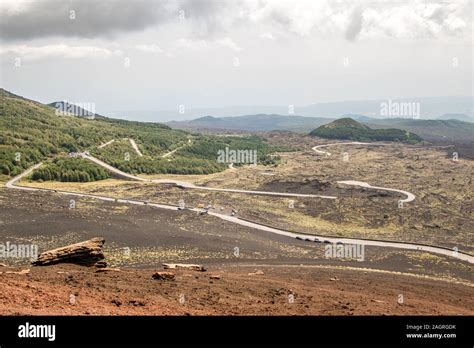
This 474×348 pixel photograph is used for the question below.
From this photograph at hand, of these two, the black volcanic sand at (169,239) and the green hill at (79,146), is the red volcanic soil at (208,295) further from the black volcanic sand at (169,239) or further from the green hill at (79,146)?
the green hill at (79,146)

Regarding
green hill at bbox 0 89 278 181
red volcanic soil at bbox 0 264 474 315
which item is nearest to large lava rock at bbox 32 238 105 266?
red volcanic soil at bbox 0 264 474 315

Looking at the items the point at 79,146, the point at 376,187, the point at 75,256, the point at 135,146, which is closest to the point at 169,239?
the point at 75,256

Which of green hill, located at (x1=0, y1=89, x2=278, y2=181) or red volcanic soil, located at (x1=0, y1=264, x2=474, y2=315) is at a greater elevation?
green hill, located at (x1=0, y1=89, x2=278, y2=181)

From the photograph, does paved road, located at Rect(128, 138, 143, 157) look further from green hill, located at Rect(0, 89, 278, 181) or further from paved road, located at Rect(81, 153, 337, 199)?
paved road, located at Rect(81, 153, 337, 199)

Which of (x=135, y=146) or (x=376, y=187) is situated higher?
(x=135, y=146)

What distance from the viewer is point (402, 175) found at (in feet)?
451

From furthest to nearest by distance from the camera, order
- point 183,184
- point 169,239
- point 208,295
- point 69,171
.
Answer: point 183,184, point 69,171, point 169,239, point 208,295

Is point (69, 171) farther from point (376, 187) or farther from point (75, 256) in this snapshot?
point (376, 187)

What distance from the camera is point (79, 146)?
470 feet

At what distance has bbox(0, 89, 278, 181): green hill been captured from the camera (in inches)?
4528

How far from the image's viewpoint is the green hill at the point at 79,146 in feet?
377

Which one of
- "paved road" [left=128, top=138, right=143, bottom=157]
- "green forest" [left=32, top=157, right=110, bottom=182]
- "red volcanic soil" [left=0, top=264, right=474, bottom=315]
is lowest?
"red volcanic soil" [left=0, top=264, right=474, bottom=315]
